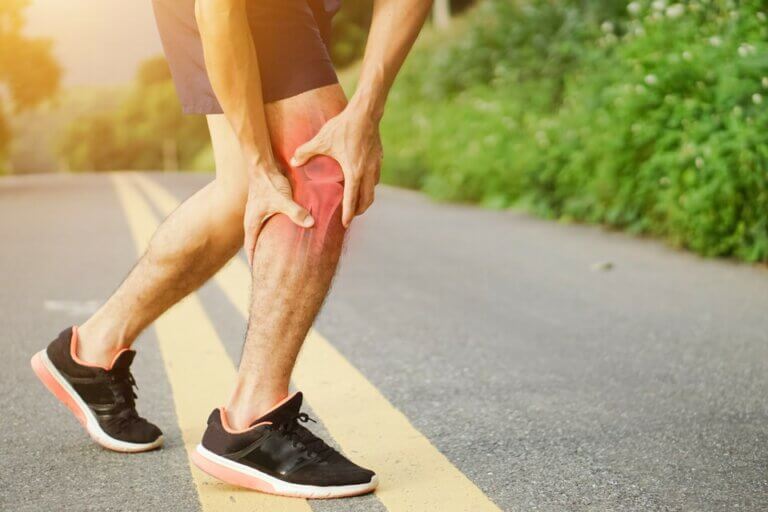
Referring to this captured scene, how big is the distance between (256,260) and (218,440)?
38 cm

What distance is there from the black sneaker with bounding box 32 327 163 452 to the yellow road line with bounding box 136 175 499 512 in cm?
47

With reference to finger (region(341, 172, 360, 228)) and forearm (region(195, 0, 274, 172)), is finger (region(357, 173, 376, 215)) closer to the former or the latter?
finger (region(341, 172, 360, 228))

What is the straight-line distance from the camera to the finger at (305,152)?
215cm

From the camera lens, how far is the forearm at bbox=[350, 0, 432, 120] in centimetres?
220

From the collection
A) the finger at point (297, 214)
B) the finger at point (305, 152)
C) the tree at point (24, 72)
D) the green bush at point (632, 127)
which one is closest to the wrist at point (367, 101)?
the finger at point (305, 152)

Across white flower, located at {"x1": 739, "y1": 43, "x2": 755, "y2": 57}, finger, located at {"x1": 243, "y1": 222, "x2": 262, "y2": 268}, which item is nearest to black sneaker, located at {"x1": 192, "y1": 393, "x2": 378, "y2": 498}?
finger, located at {"x1": 243, "y1": 222, "x2": 262, "y2": 268}

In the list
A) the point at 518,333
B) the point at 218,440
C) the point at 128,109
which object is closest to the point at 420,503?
the point at 218,440

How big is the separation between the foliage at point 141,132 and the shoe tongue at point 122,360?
225 ft

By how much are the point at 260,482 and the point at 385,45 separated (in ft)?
3.04

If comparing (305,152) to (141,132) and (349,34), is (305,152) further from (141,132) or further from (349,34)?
(141,132)

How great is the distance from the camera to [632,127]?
6957 mm

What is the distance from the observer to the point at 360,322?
4.24 meters

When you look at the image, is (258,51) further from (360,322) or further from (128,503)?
(360,322)

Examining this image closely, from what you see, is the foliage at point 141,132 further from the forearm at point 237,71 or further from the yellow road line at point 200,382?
the forearm at point 237,71
